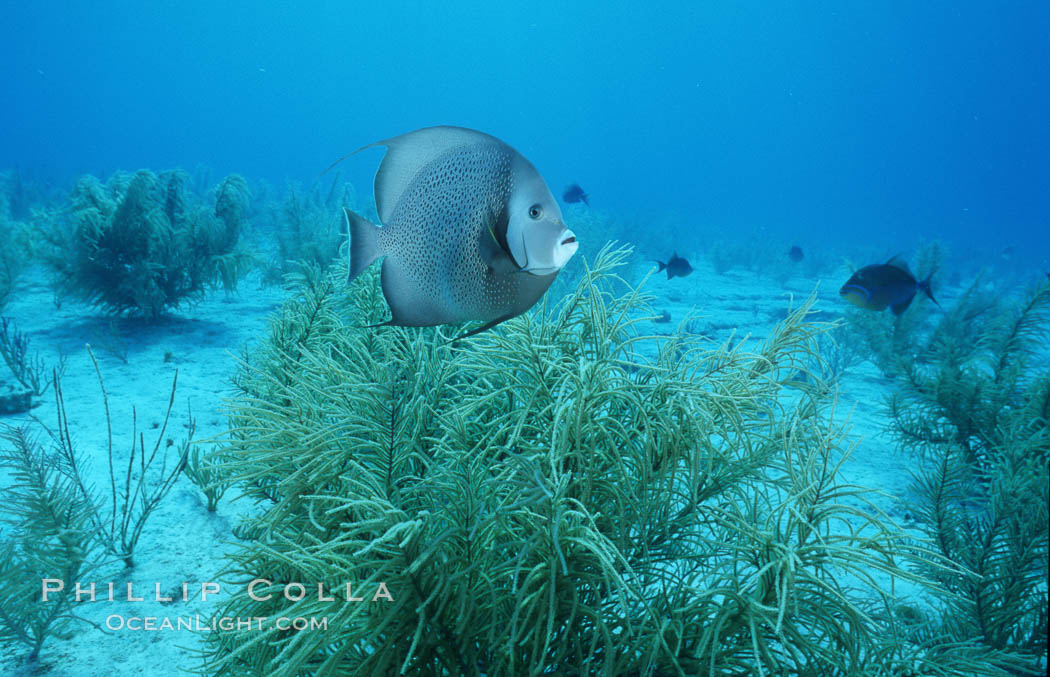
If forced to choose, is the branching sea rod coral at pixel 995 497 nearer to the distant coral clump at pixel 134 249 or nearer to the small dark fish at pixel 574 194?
the small dark fish at pixel 574 194

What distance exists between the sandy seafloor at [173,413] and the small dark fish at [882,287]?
119 centimetres

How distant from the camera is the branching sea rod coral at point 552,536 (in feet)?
4.82

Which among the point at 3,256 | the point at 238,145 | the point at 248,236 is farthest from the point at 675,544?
the point at 238,145

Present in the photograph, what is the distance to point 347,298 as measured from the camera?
4.09 meters

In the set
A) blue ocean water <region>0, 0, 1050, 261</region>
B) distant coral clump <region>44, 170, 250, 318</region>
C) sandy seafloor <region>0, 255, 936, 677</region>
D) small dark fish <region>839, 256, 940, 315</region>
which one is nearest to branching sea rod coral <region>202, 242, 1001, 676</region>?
sandy seafloor <region>0, 255, 936, 677</region>

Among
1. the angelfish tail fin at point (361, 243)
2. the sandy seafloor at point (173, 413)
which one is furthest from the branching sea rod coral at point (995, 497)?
the angelfish tail fin at point (361, 243)

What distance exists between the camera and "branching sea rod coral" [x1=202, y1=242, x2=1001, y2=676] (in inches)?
57.8

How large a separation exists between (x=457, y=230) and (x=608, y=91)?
8166 inches

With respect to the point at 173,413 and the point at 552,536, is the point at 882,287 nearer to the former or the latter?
the point at 552,536

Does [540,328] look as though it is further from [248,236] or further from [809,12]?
[809,12]

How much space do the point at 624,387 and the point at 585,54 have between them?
8019 inches

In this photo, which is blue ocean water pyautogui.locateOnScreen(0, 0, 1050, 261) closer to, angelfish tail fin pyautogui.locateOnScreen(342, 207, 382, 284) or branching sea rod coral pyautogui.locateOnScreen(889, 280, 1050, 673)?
branching sea rod coral pyautogui.locateOnScreen(889, 280, 1050, 673)

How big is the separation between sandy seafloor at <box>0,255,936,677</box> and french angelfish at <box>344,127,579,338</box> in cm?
156

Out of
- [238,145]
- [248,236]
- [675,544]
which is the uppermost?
[238,145]
